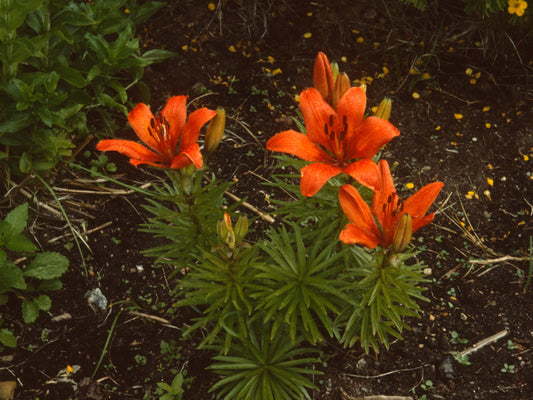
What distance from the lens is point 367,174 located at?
1.59 metres

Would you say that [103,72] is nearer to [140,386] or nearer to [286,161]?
[286,161]

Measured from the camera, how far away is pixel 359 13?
3512 millimetres

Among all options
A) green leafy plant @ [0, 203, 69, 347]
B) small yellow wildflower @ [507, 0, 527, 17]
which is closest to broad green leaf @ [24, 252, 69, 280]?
A: green leafy plant @ [0, 203, 69, 347]

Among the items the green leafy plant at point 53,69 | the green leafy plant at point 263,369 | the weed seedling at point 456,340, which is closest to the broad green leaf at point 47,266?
the green leafy plant at point 53,69

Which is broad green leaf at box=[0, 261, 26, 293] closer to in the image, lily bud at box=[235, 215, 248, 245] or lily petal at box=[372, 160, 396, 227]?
lily bud at box=[235, 215, 248, 245]

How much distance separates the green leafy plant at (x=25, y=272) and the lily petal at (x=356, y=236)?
1353 mm

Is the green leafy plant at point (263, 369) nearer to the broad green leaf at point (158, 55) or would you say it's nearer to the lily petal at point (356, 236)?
the lily petal at point (356, 236)

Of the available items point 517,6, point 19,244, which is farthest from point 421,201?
point 517,6

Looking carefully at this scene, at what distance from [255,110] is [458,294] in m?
1.45

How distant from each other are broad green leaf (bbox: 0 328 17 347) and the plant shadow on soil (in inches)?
4.8

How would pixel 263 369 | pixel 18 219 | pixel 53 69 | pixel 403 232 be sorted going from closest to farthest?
pixel 403 232, pixel 263 369, pixel 18 219, pixel 53 69

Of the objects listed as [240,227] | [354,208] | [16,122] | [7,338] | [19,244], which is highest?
[354,208]

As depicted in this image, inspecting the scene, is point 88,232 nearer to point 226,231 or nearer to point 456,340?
point 226,231

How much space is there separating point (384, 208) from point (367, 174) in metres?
0.15
